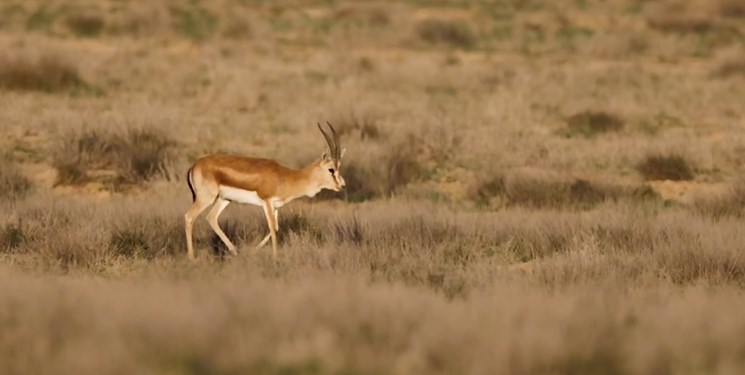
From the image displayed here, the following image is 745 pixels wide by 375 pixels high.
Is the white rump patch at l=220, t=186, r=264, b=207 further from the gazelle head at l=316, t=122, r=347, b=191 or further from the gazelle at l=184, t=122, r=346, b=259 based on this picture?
the gazelle head at l=316, t=122, r=347, b=191

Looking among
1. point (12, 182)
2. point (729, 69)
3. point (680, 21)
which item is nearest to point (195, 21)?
point (680, 21)

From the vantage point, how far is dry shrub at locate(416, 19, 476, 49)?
36.4 meters

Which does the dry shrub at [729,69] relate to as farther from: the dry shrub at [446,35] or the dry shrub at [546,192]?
the dry shrub at [546,192]

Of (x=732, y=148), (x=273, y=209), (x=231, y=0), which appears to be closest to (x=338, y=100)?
(x=732, y=148)

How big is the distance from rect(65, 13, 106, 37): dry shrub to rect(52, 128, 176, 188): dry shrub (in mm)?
18539

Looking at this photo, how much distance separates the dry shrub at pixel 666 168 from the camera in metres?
17.0

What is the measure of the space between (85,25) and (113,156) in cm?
2004

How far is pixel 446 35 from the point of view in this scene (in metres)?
36.7

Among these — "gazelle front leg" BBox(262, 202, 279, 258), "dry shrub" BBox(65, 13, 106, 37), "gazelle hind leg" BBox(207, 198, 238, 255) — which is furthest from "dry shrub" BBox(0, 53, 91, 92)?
"gazelle front leg" BBox(262, 202, 279, 258)

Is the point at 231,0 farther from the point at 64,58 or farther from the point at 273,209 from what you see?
the point at 273,209

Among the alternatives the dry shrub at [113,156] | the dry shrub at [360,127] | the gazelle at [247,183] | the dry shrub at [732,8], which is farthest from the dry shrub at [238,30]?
the gazelle at [247,183]

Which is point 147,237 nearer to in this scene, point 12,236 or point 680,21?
point 12,236

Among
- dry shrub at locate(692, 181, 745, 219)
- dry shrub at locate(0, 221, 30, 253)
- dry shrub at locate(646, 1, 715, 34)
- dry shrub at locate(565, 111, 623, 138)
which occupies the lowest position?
dry shrub at locate(692, 181, 745, 219)

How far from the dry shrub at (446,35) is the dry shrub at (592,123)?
14.6m
